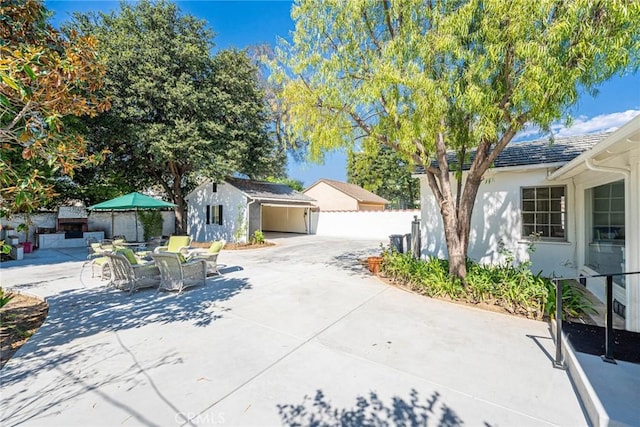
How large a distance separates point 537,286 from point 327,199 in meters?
24.2

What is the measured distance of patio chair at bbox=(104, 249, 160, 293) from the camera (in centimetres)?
655

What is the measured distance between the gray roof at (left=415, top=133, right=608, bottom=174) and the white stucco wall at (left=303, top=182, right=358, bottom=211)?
17214 millimetres

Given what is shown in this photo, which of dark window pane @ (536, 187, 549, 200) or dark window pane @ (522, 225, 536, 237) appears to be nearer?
dark window pane @ (536, 187, 549, 200)

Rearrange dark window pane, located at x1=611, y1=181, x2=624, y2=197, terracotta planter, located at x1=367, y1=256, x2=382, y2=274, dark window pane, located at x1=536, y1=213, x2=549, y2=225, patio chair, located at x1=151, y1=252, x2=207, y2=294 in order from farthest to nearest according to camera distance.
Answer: terracotta planter, located at x1=367, y1=256, x2=382, y2=274, dark window pane, located at x1=536, y1=213, x2=549, y2=225, patio chair, located at x1=151, y1=252, x2=207, y2=294, dark window pane, located at x1=611, y1=181, x2=624, y2=197

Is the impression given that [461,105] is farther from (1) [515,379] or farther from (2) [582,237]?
(2) [582,237]

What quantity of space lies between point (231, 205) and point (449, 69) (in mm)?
14981

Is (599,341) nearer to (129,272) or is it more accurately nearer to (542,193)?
(542,193)

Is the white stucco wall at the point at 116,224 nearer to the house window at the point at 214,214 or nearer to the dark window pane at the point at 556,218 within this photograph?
the house window at the point at 214,214

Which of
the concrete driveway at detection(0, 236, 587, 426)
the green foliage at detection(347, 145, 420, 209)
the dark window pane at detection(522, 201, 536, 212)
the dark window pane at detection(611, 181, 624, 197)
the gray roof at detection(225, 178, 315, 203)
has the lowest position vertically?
the concrete driveway at detection(0, 236, 587, 426)

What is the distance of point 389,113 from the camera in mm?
5871

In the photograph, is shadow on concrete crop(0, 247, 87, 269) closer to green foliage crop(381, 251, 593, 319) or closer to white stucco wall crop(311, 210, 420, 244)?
green foliage crop(381, 251, 593, 319)

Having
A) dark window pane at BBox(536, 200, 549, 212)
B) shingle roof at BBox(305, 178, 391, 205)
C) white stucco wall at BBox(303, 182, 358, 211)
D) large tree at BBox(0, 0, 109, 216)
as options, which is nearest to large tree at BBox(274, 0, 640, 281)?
dark window pane at BBox(536, 200, 549, 212)

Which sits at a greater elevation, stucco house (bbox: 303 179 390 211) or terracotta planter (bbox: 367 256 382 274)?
stucco house (bbox: 303 179 390 211)

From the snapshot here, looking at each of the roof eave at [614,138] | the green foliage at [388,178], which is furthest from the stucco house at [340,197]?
the roof eave at [614,138]
